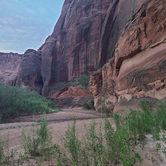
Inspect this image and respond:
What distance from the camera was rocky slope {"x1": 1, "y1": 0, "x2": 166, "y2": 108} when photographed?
18.0ft

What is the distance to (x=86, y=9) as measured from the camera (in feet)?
107

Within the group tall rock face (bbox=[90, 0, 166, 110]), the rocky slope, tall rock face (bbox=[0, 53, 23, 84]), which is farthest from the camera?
tall rock face (bbox=[0, 53, 23, 84])

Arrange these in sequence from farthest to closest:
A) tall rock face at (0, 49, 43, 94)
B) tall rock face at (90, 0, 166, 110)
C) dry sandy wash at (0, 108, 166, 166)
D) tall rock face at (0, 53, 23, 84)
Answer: tall rock face at (0, 53, 23, 84), tall rock face at (0, 49, 43, 94), tall rock face at (90, 0, 166, 110), dry sandy wash at (0, 108, 166, 166)

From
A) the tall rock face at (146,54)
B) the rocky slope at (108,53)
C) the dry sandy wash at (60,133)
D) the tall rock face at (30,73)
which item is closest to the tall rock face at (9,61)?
the tall rock face at (30,73)

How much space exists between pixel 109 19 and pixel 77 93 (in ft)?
59.1

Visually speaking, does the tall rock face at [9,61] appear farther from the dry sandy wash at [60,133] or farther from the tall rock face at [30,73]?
the dry sandy wash at [60,133]

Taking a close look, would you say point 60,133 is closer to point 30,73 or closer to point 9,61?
point 30,73

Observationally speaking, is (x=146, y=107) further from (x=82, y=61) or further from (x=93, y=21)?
(x=93, y=21)

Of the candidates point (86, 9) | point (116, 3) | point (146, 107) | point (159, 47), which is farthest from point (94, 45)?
point (146, 107)

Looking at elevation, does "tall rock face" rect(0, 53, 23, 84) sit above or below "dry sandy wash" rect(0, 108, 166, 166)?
above

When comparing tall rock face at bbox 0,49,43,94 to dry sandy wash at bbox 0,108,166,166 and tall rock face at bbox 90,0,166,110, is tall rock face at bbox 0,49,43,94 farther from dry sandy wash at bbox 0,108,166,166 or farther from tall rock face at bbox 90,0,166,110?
tall rock face at bbox 90,0,166,110

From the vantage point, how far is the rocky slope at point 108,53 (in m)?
5.48

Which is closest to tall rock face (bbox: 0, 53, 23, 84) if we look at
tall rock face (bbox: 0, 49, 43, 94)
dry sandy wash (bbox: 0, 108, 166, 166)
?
tall rock face (bbox: 0, 49, 43, 94)

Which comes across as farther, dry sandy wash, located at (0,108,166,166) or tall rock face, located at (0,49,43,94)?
tall rock face, located at (0,49,43,94)
